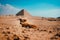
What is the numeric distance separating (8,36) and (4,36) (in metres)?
0.29

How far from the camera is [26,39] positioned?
975 cm

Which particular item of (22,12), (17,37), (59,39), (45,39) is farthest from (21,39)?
(22,12)

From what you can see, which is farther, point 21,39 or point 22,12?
point 22,12

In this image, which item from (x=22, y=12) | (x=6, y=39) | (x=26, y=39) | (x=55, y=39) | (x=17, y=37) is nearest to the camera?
(x=6, y=39)

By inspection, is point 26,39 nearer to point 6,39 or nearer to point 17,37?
point 17,37

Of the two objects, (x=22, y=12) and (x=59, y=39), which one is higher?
(x=22, y=12)

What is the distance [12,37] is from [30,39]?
2113 mm

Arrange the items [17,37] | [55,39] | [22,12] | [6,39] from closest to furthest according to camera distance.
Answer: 1. [6,39]
2. [17,37]
3. [55,39]
4. [22,12]

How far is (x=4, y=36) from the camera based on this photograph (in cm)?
844

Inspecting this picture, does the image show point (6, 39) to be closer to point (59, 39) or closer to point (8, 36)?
point (8, 36)

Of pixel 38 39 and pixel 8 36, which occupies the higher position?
pixel 8 36

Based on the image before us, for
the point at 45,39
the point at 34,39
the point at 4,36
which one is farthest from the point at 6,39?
the point at 45,39

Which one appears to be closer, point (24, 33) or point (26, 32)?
point (24, 33)

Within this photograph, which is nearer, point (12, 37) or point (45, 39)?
point (12, 37)
